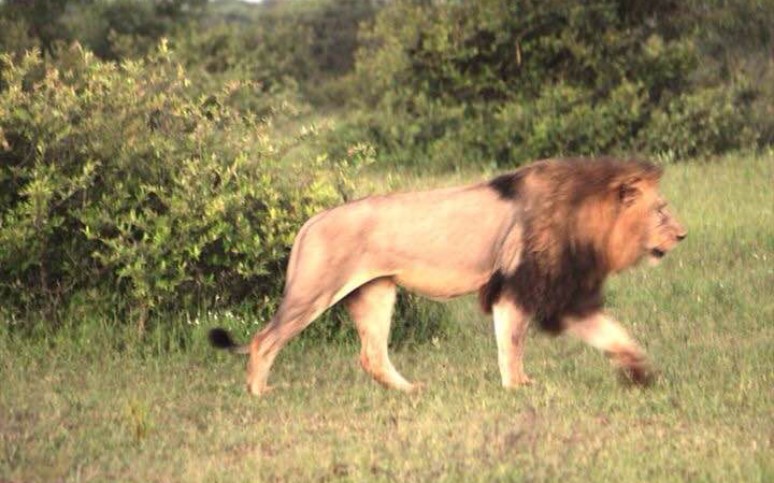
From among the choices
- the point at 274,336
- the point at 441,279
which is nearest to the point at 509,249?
the point at 441,279

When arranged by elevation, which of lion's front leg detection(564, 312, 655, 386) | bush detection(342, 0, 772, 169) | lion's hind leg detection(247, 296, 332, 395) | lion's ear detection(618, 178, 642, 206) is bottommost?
bush detection(342, 0, 772, 169)

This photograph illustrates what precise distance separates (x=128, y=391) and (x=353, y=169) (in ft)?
8.31

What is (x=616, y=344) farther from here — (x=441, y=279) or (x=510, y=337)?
(x=441, y=279)

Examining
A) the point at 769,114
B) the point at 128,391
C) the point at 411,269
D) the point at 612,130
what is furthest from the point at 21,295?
the point at 769,114

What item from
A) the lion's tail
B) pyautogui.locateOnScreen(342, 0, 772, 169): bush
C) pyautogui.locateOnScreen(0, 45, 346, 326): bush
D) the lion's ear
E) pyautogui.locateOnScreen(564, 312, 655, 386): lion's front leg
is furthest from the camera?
pyautogui.locateOnScreen(342, 0, 772, 169): bush

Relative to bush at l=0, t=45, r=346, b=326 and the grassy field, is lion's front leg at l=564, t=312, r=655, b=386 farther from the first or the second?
bush at l=0, t=45, r=346, b=326

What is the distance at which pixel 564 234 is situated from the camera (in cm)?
734

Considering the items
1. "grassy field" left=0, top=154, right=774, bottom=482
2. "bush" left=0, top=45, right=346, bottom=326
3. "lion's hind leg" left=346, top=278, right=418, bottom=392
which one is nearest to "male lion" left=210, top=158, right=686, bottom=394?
"lion's hind leg" left=346, top=278, right=418, bottom=392

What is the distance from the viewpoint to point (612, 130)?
17609 mm

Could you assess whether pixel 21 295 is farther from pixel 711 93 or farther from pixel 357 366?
pixel 711 93

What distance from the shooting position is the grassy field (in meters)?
5.76

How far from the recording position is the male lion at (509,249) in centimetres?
730

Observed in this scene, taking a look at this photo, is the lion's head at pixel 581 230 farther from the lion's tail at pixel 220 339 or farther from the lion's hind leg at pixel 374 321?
the lion's tail at pixel 220 339

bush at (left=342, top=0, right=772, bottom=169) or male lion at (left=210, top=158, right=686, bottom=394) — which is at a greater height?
male lion at (left=210, top=158, right=686, bottom=394)
